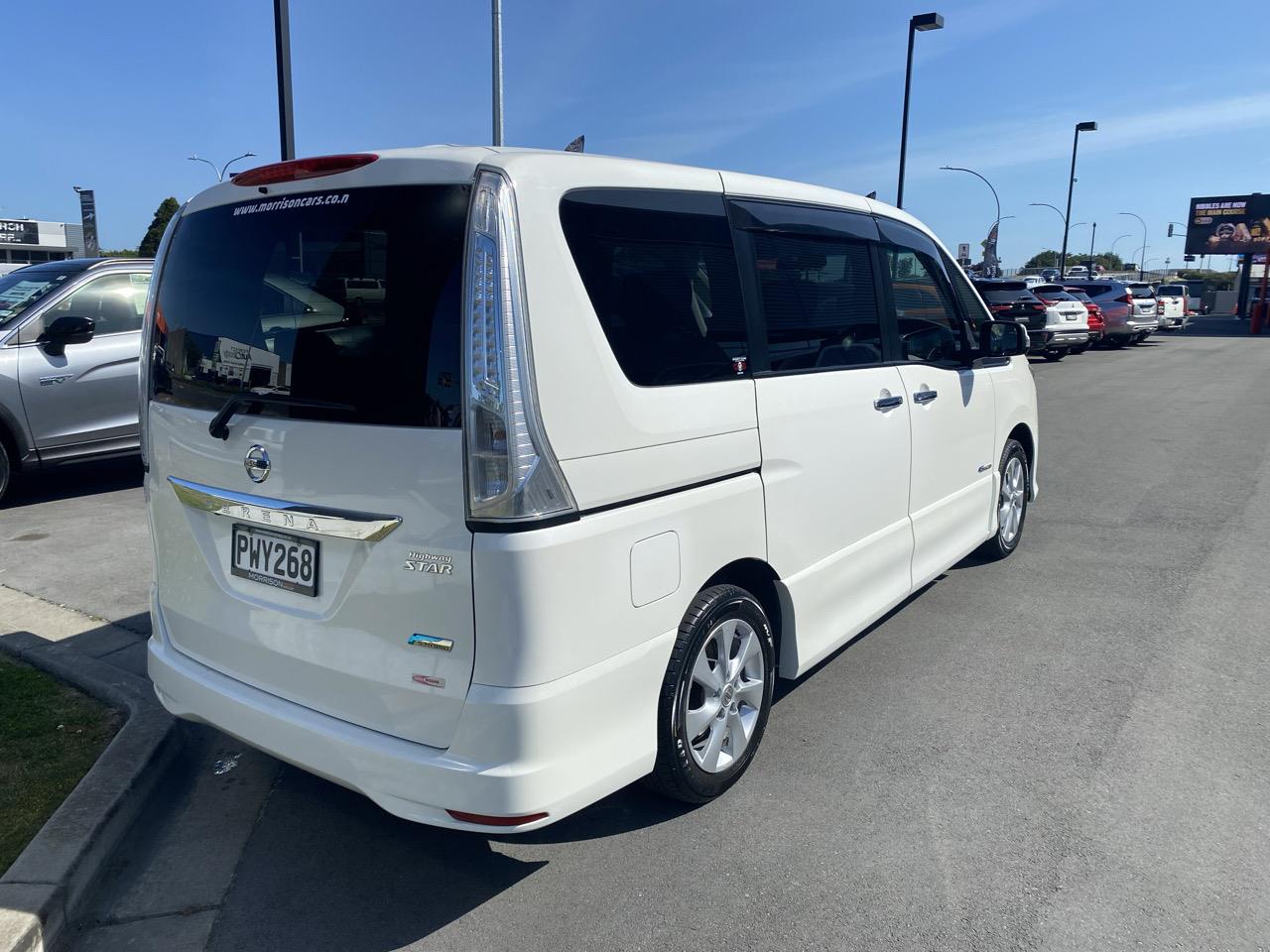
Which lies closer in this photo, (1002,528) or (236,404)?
(236,404)

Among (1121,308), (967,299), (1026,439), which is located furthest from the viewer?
(1121,308)

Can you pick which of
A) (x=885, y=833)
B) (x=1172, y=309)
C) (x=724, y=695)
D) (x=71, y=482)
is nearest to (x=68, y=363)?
(x=71, y=482)

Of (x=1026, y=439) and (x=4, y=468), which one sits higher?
(x=1026, y=439)

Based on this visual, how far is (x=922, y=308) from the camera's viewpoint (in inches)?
185

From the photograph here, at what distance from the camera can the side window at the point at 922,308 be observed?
4.47 metres

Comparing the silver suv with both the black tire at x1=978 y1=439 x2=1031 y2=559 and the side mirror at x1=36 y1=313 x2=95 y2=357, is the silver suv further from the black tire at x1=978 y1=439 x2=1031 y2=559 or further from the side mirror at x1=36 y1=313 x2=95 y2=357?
the black tire at x1=978 y1=439 x2=1031 y2=559

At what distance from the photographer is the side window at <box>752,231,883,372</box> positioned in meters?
3.52

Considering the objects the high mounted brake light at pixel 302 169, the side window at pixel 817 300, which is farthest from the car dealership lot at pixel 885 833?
the high mounted brake light at pixel 302 169

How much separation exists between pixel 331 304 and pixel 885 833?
237cm

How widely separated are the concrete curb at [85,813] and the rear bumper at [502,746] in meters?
0.53

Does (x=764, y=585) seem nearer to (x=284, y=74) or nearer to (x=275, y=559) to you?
(x=275, y=559)

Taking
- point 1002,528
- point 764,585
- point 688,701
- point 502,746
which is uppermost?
point 764,585

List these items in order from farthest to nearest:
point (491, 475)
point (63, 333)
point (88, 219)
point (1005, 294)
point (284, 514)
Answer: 1. point (88, 219)
2. point (1005, 294)
3. point (63, 333)
4. point (284, 514)
5. point (491, 475)

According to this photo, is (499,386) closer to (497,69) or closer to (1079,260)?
(497,69)
